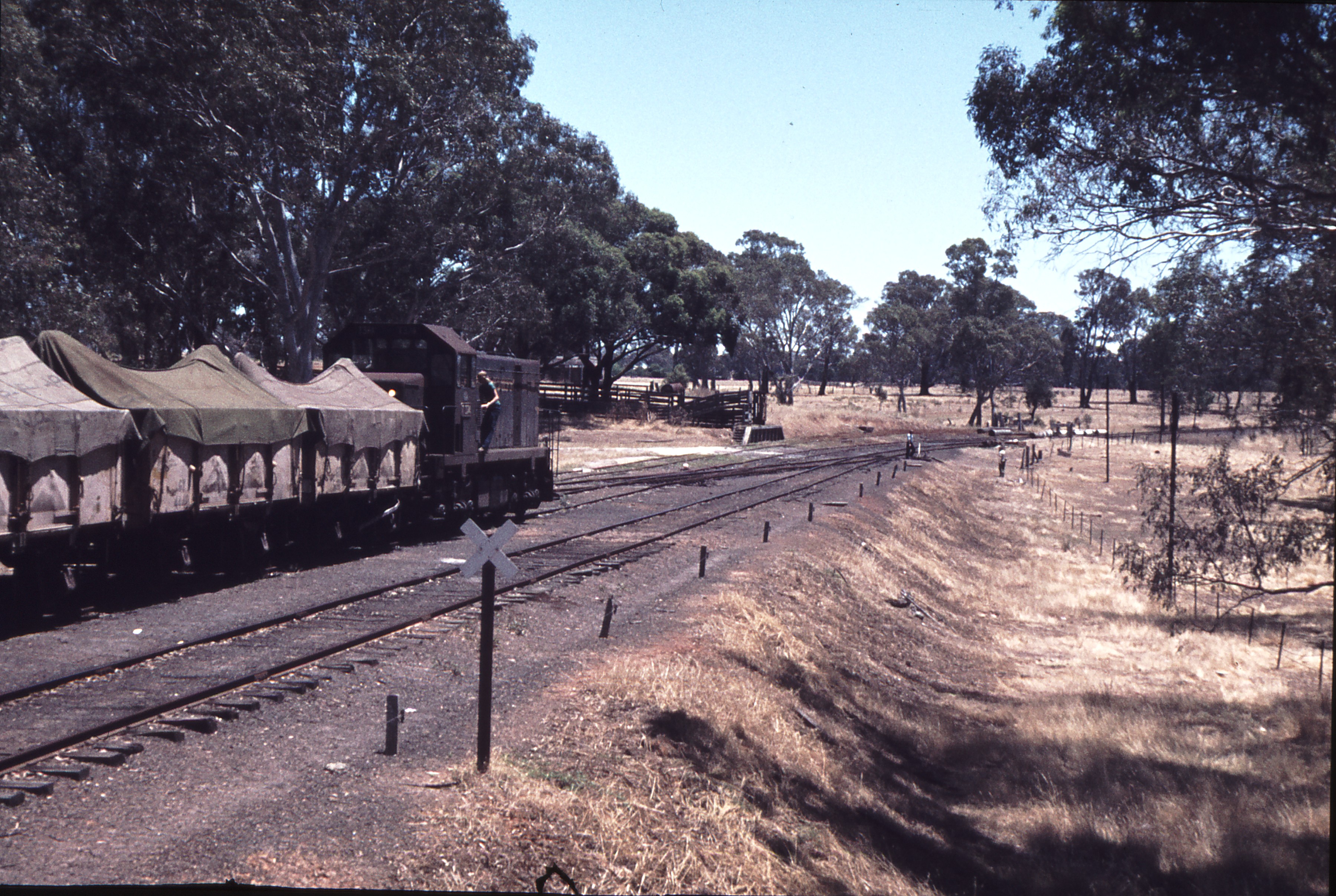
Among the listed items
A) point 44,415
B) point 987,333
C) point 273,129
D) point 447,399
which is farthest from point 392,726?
point 987,333

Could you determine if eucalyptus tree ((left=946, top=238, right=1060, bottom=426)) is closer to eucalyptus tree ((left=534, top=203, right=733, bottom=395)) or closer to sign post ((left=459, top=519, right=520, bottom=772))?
eucalyptus tree ((left=534, top=203, right=733, bottom=395))

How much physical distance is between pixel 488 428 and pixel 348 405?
3995 mm

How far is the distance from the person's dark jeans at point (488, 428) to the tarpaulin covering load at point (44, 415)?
828 centimetres

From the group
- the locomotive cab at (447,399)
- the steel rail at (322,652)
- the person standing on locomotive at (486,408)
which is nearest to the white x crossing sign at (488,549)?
the steel rail at (322,652)

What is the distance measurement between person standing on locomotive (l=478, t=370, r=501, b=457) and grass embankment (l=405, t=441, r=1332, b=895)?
234 inches

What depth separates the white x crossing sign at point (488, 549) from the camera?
23.9 feet

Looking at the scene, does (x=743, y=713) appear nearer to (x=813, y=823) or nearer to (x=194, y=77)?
(x=813, y=823)

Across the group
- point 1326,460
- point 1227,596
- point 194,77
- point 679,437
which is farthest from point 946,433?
point 1326,460

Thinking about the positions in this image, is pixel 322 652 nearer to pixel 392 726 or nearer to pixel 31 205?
pixel 392 726

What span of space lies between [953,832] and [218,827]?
741cm

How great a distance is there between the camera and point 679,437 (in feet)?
189

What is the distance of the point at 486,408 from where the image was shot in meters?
19.9

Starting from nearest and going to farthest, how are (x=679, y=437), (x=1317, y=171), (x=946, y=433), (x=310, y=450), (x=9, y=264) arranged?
(x=1317, y=171), (x=310, y=450), (x=9, y=264), (x=679, y=437), (x=946, y=433)

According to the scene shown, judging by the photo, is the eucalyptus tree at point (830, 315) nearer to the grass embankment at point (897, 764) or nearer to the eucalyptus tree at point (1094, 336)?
the eucalyptus tree at point (1094, 336)
